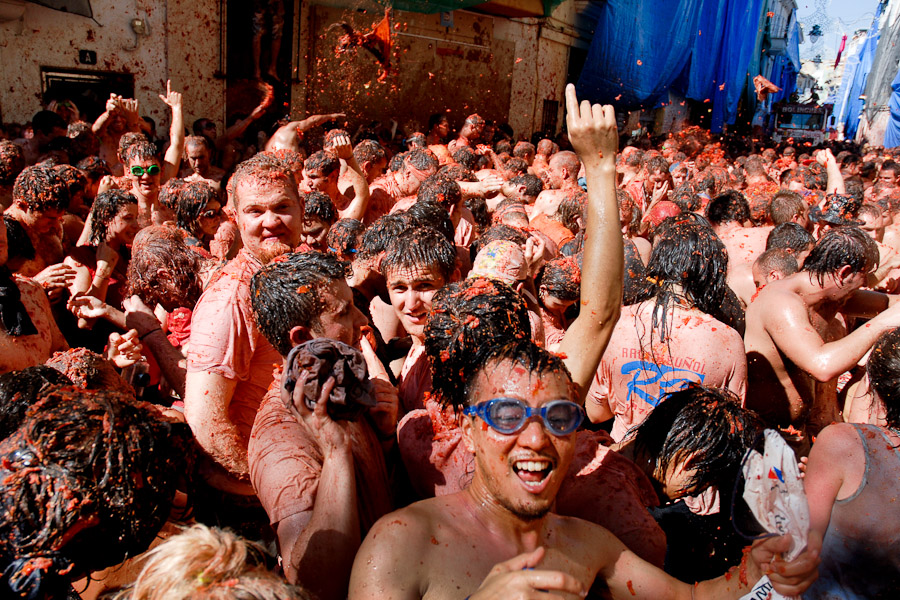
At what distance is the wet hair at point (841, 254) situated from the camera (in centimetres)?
365

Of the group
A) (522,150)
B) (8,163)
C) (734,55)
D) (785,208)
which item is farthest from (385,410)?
(734,55)

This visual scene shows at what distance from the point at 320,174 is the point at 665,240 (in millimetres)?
3446

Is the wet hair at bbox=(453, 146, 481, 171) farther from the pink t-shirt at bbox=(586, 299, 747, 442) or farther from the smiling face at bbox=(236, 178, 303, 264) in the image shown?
the smiling face at bbox=(236, 178, 303, 264)

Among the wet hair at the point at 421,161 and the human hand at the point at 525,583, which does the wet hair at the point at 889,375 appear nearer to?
the human hand at the point at 525,583

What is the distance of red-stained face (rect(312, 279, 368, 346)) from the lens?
2.24 meters

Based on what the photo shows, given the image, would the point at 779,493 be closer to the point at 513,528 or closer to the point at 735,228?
the point at 513,528

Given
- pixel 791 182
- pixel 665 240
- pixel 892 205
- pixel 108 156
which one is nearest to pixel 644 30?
pixel 791 182

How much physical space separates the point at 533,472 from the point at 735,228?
5.59 m

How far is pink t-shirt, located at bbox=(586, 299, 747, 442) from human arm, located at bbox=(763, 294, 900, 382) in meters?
0.66

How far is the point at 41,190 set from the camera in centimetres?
405

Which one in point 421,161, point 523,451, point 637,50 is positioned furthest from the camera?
point 637,50

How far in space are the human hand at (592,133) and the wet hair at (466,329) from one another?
1.84 feet

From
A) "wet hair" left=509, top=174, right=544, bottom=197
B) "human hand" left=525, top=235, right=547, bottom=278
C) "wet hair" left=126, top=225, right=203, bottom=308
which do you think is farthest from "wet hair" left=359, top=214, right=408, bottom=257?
"wet hair" left=509, top=174, right=544, bottom=197

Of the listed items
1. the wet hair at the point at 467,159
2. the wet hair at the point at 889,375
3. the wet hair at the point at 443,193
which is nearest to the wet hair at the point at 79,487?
the wet hair at the point at 889,375
